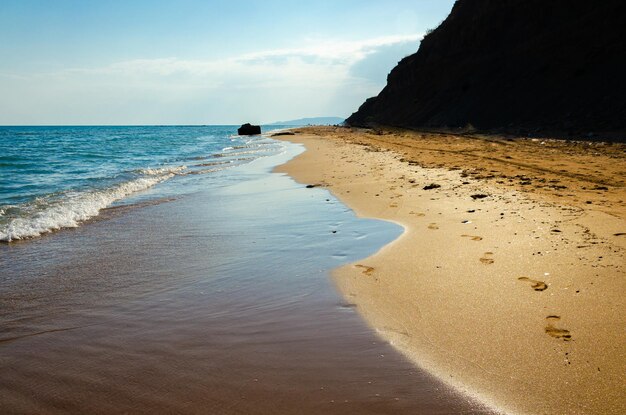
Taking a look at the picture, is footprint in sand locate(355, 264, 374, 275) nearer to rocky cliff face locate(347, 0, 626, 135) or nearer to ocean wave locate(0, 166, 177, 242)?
ocean wave locate(0, 166, 177, 242)

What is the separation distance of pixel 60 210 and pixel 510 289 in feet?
28.3

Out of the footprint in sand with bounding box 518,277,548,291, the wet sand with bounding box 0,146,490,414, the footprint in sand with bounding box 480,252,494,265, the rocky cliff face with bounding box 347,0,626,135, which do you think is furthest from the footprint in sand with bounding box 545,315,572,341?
the rocky cliff face with bounding box 347,0,626,135

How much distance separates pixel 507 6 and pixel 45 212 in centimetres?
4499

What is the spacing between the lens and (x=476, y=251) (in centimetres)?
474

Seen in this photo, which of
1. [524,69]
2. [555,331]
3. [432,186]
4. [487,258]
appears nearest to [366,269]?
[487,258]

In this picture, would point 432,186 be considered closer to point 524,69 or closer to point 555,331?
point 555,331

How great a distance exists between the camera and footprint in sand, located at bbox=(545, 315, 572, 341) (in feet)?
9.25

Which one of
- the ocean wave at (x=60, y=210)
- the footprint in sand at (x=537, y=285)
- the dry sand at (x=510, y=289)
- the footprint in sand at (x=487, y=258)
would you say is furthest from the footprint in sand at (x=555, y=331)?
the ocean wave at (x=60, y=210)

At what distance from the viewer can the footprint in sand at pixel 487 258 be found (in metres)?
4.38

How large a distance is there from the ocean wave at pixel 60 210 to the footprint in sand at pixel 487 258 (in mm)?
6842

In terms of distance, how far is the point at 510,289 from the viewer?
144 inches

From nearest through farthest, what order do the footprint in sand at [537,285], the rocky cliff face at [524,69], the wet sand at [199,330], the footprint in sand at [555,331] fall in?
the wet sand at [199,330], the footprint in sand at [555,331], the footprint in sand at [537,285], the rocky cliff face at [524,69]

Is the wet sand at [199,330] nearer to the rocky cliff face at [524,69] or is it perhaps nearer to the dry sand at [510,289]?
the dry sand at [510,289]

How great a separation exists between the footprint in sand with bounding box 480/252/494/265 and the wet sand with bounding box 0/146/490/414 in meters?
1.42
